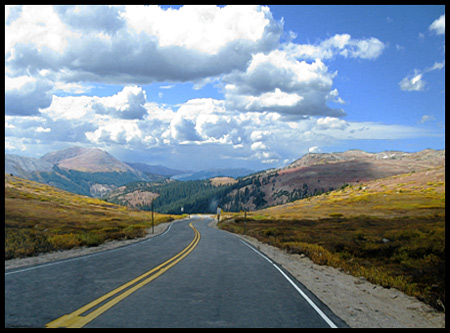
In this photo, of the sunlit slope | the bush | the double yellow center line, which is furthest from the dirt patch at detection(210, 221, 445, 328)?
Result: the sunlit slope

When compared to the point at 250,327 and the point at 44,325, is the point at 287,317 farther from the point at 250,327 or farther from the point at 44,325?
the point at 44,325

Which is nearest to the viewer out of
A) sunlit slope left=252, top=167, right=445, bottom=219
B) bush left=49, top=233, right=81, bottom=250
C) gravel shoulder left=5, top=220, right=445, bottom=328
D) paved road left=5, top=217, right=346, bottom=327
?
paved road left=5, top=217, right=346, bottom=327

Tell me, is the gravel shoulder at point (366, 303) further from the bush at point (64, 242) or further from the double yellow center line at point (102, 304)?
the double yellow center line at point (102, 304)

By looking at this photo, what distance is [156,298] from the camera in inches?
309

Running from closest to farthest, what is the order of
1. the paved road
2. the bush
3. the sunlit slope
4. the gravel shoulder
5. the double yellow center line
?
1. the double yellow center line
2. the paved road
3. the gravel shoulder
4. the bush
5. the sunlit slope

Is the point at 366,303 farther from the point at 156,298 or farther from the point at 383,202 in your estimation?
the point at 383,202

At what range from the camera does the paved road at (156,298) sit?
6242mm

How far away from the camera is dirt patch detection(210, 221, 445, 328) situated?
7.36m

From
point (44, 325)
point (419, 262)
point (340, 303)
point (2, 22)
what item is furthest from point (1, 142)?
point (419, 262)

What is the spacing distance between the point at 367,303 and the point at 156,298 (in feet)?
18.0

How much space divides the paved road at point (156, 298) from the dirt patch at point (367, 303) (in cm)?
50

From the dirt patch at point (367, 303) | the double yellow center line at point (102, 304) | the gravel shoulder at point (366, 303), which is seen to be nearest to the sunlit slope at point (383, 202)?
the gravel shoulder at point (366, 303)

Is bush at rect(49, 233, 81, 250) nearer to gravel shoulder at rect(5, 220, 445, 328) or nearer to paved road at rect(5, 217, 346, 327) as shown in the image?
gravel shoulder at rect(5, 220, 445, 328)

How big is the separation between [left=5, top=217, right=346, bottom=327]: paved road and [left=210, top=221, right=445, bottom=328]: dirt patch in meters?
0.50
